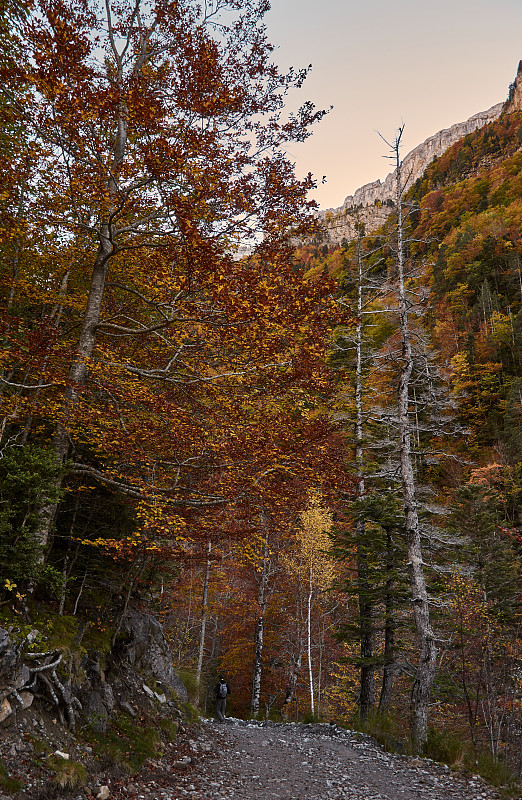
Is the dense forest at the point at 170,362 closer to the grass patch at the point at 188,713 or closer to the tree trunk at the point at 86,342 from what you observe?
the tree trunk at the point at 86,342

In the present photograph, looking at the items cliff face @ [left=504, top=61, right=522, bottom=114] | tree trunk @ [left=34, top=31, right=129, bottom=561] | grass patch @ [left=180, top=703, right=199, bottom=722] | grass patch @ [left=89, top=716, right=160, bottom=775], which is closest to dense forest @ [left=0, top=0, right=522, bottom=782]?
tree trunk @ [left=34, top=31, right=129, bottom=561]

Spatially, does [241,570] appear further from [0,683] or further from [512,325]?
[512,325]

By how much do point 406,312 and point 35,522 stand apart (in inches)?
384

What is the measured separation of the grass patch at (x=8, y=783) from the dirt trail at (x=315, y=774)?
2235 mm

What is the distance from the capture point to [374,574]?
37.2 feet

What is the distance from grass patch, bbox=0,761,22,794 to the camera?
12.8 feet

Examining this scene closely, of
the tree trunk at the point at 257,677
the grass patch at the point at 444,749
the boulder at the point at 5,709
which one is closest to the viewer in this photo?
the boulder at the point at 5,709

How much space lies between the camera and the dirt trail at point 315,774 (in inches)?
239

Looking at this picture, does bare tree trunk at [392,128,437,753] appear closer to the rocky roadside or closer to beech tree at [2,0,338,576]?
the rocky roadside

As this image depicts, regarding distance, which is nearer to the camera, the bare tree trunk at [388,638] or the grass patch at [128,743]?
the grass patch at [128,743]

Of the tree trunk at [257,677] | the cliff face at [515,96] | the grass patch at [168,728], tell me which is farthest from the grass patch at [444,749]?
the cliff face at [515,96]

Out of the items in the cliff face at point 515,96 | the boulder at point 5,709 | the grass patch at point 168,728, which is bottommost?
the grass patch at point 168,728

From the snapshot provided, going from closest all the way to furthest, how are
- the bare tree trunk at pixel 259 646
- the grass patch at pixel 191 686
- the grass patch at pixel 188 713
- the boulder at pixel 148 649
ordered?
the boulder at pixel 148 649
the grass patch at pixel 188 713
the grass patch at pixel 191 686
the bare tree trunk at pixel 259 646

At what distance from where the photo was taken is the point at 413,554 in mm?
9484
